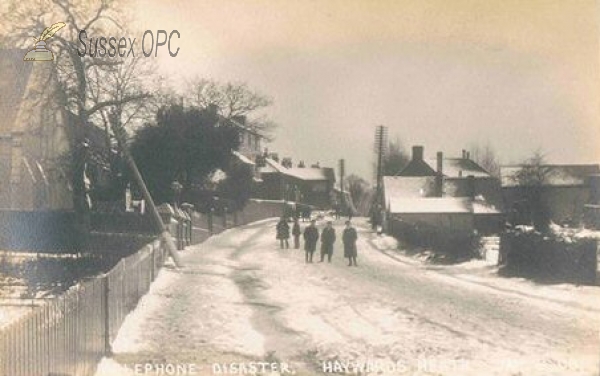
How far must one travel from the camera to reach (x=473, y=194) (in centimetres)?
6969

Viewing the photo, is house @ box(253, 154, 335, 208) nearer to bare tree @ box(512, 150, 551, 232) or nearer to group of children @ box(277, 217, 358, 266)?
bare tree @ box(512, 150, 551, 232)

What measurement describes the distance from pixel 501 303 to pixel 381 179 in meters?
57.5

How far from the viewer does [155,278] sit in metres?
20.2

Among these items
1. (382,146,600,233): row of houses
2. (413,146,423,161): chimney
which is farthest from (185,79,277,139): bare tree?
(413,146,423,161): chimney

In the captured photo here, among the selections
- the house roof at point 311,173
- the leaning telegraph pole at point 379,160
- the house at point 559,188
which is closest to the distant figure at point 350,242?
the house at point 559,188

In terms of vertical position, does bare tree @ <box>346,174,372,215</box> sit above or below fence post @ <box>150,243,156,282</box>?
above

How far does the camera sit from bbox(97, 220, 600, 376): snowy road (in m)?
10.1

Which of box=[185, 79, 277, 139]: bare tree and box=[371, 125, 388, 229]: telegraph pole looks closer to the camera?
box=[185, 79, 277, 139]: bare tree

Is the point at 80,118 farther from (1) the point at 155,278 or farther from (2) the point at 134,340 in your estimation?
(2) the point at 134,340

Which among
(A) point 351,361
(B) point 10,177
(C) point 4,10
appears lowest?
(A) point 351,361

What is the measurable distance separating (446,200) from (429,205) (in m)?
2.55

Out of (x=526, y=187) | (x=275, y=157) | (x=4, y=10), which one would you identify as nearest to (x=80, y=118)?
(x=4, y=10)

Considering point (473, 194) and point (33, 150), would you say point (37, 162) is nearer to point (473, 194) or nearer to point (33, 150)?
point (33, 150)

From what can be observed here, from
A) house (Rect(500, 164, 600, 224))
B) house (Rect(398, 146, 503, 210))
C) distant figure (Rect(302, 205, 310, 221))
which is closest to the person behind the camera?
house (Rect(500, 164, 600, 224))
